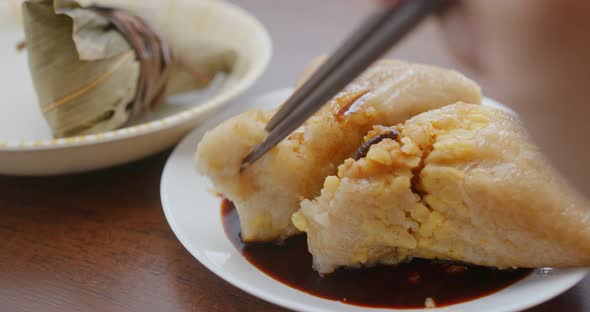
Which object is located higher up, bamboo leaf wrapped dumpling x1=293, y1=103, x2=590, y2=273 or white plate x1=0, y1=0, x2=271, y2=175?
bamboo leaf wrapped dumpling x1=293, y1=103, x2=590, y2=273

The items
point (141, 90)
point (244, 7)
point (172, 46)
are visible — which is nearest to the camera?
point (141, 90)

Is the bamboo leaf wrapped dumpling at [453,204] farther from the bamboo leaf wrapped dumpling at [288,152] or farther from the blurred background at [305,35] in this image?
the blurred background at [305,35]

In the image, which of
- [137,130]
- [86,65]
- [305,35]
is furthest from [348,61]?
[305,35]

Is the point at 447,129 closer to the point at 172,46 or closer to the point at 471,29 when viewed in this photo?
the point at 471,29

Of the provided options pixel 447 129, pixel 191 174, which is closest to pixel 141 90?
pixel 191 174

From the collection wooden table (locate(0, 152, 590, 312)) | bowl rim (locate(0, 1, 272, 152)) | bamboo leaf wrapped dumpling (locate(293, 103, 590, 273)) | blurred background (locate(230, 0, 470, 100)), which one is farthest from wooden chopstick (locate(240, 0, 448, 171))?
blurred background (locate(230, 0, 470, 100))

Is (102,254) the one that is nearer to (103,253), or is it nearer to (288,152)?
(103,253)

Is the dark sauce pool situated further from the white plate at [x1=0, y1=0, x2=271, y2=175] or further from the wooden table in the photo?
the white plate at [x1=0, y1=0, x2=271, y2=175]
